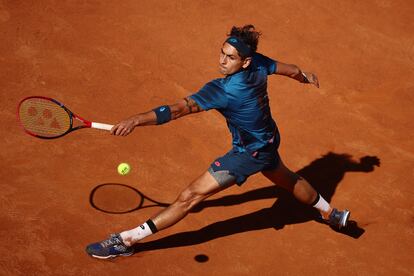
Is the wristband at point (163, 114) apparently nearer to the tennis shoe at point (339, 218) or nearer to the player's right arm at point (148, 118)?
the player's right arm at point (148, 118)

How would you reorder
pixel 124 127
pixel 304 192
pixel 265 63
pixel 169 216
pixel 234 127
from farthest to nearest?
pixel 304 192
pixel 265 63
pixel 169 216
pixel 234 127
pixel 124 127

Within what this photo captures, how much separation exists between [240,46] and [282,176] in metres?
1.67

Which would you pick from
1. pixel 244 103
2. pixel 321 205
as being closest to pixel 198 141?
pixel 321 205

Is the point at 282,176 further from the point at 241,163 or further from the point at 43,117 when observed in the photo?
the point at 43,117

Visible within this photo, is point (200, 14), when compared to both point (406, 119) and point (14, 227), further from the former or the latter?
point (14, 227)

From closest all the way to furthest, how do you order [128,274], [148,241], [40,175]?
1. [128,274]
2. [148,241]
3. [40,175]

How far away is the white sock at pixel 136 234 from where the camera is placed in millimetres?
6473

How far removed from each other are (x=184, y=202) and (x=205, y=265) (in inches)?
33.2

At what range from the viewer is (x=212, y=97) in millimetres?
5902

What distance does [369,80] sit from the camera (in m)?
9.77

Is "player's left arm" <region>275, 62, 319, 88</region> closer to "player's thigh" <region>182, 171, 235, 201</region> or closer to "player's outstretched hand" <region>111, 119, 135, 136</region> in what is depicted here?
"player's thigh" <region>182, 171, 235, 201</region>

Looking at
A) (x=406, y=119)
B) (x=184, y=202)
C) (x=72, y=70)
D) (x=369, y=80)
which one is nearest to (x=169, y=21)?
(x=72, y=70)

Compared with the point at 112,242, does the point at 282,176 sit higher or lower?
higher

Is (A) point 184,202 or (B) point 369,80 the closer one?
(A) point 184,202
